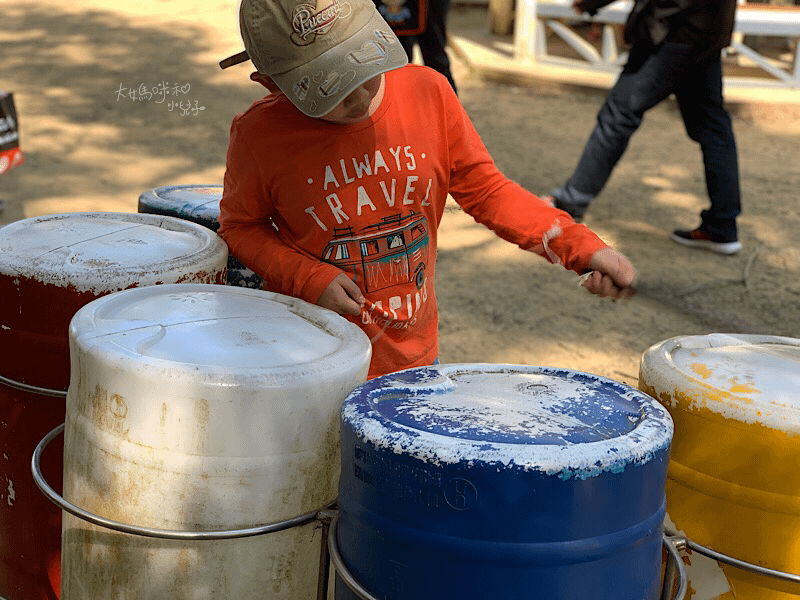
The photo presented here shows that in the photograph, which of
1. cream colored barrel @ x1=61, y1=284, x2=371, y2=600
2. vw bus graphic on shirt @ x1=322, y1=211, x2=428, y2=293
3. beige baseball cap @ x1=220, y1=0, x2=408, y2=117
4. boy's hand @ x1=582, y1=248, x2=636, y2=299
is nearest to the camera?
cream colored barrel @ x1=61, y1=284, x2=371, y2=600

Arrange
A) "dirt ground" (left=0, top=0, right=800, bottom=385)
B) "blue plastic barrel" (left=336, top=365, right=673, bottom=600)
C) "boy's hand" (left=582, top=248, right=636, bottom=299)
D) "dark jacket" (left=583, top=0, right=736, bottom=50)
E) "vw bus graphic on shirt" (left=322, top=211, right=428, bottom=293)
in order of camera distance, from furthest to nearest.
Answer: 1. "dark jacket" (left=583, top=0, right=736, bottom=50)
2. "dirt ground" (left=0, top=0, right=800, bottom=385)
3. "vw bus graphic on shirt" (left=322, top=211, right=428, bottom=293)
4. "boy's hand" (left=582, top=248, right=636, bottom=299)
5. "blue plastic barrel" (left=336, top=365, right=673, bottom=600)

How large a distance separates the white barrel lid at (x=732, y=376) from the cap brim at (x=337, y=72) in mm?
633

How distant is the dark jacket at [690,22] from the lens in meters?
4.43

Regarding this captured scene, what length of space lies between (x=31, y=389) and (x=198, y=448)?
487 mm

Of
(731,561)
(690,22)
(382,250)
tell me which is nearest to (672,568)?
(731,561)

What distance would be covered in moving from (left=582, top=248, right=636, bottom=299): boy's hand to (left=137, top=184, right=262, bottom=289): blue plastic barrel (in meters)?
Answer: 0.77

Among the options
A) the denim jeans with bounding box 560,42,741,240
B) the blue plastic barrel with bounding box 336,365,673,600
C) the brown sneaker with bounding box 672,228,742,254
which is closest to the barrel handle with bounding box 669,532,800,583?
the blue plastic barrel with bounding box 336,365,673,600

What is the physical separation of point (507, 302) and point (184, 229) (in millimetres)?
2392

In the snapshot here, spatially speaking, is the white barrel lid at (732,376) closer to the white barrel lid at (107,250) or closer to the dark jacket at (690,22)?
the white barrel lid at (107,250)

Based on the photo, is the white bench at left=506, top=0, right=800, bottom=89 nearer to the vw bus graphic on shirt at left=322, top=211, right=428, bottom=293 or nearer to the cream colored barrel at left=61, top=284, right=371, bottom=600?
the vw bus graphic on shirt at left=322, top=211, right=428, bottom=293

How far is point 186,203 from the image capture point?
2.26 m

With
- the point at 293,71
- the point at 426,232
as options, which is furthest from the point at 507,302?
the point at 293,71

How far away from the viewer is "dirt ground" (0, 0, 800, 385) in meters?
4.02

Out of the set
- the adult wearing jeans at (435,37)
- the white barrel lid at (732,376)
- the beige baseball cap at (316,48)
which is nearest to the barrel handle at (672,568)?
the white barrel lid at (732,376)
